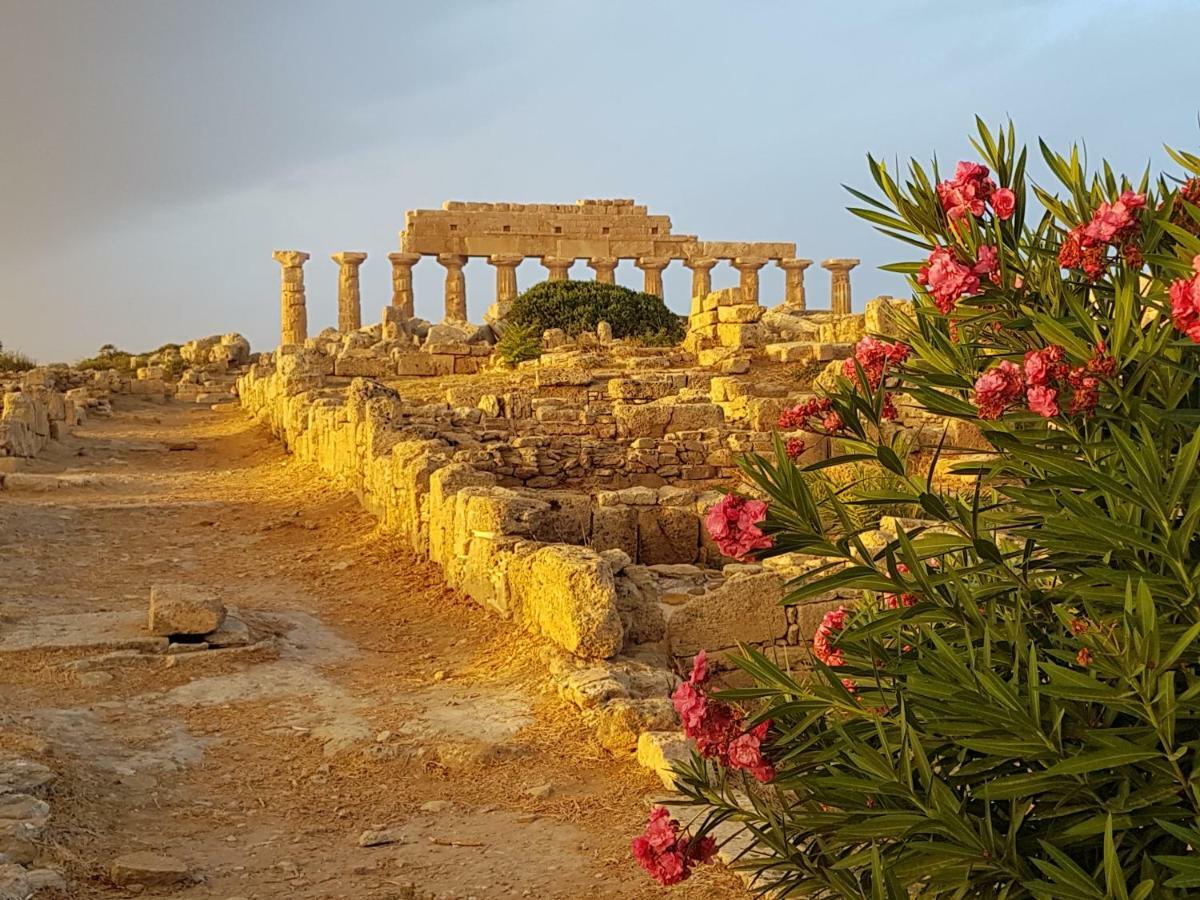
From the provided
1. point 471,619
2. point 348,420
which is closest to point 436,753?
point 471,619

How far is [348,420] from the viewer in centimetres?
1410

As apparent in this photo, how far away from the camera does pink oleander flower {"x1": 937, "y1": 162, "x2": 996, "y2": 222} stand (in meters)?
3.04

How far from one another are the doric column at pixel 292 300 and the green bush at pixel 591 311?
38.0 ft

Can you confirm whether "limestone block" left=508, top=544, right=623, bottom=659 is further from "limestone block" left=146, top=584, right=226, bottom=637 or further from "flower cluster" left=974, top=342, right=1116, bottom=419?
"flower cluster" left=974, top=342, right=1116, bottom=419

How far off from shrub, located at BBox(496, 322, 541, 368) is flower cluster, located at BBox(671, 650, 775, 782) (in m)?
21.2

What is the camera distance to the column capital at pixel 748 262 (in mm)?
41500

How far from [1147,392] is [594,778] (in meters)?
3.46

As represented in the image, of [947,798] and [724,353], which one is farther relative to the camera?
[724,353]

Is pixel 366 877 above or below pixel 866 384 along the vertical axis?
below

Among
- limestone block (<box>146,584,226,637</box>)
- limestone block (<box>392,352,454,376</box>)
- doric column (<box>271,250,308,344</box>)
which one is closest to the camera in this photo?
limestone block (<box>146,584,226,637</box>)

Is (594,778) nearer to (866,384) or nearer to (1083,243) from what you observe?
(866,384)

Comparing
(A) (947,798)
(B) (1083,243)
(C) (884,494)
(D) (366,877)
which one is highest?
(B) (1083,243)

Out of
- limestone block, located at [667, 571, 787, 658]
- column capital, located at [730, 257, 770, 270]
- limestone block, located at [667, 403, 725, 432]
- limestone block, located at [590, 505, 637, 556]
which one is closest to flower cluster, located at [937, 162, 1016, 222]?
limestone block, located at [667, 571, 787, 658]

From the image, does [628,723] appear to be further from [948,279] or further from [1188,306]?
[1188,306]
